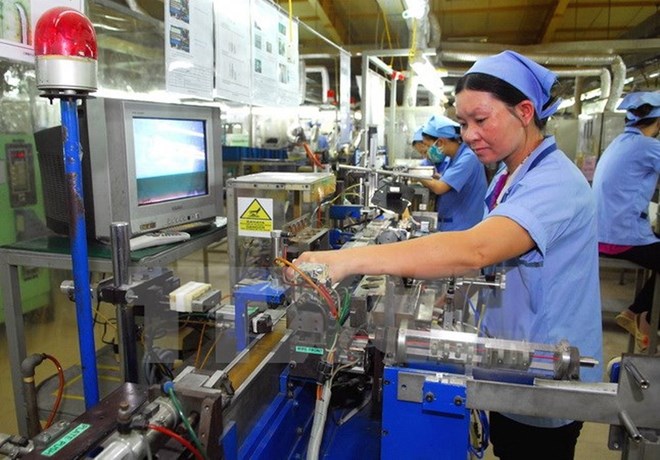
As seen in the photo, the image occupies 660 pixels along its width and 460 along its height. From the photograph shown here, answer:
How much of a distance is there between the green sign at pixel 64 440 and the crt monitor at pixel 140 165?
0.88 m

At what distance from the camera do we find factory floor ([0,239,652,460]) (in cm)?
209

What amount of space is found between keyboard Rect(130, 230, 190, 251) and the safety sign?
0.21m

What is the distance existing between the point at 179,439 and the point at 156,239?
992 mm

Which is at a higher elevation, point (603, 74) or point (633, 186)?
point (603, 74)

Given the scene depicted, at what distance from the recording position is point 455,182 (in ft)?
9.14

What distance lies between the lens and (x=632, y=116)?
8.86 feet

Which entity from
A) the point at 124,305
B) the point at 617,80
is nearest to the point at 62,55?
the point at 124,305

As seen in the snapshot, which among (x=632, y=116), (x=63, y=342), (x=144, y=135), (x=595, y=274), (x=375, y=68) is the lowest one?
(x=63, y=342)

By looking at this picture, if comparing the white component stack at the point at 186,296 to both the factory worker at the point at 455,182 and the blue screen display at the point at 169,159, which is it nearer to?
the blue screen display at the point at 169,159

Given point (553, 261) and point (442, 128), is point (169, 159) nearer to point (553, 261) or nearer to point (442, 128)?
point (553, 261)

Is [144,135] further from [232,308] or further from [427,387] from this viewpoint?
[427,387]

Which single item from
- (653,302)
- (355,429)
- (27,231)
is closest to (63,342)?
(27,231)

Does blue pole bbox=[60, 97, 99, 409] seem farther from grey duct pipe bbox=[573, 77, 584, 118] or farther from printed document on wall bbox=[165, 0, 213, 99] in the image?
grey duct pipe bbox=[573, 77, 584, 118]

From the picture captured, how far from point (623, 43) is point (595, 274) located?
491 cm
